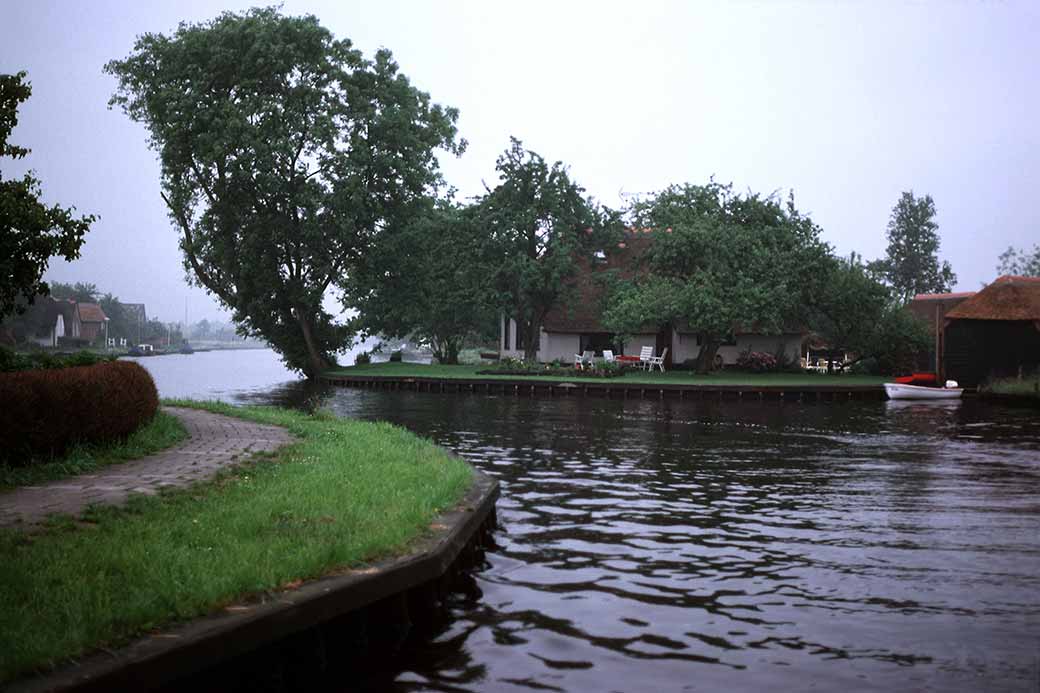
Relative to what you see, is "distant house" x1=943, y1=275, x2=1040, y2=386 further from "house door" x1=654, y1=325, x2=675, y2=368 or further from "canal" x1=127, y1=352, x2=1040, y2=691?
"canal" x1=127, y1=352, x2=1040, y2=691

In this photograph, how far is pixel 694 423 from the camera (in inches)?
1231

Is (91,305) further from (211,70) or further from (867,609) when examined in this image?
(867,609)

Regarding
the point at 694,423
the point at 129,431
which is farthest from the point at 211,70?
the point at 129,431

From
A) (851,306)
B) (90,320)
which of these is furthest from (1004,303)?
(90,320)

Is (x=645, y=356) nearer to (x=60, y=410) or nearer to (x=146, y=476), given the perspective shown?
(x=60, y=410)

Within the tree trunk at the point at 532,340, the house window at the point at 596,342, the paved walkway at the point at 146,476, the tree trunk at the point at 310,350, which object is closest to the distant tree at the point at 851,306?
the house window at the point at 596,342

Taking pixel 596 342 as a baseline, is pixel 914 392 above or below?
below

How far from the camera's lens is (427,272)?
195ft

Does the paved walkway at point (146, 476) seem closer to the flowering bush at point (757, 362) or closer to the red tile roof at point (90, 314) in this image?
the flowering bush at point (757, 362)

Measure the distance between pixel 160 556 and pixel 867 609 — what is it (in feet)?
21.4

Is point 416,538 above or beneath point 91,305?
beneath

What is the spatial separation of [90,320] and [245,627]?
141916mm

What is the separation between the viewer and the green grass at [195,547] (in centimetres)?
613

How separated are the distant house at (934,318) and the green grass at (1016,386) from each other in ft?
9.64
